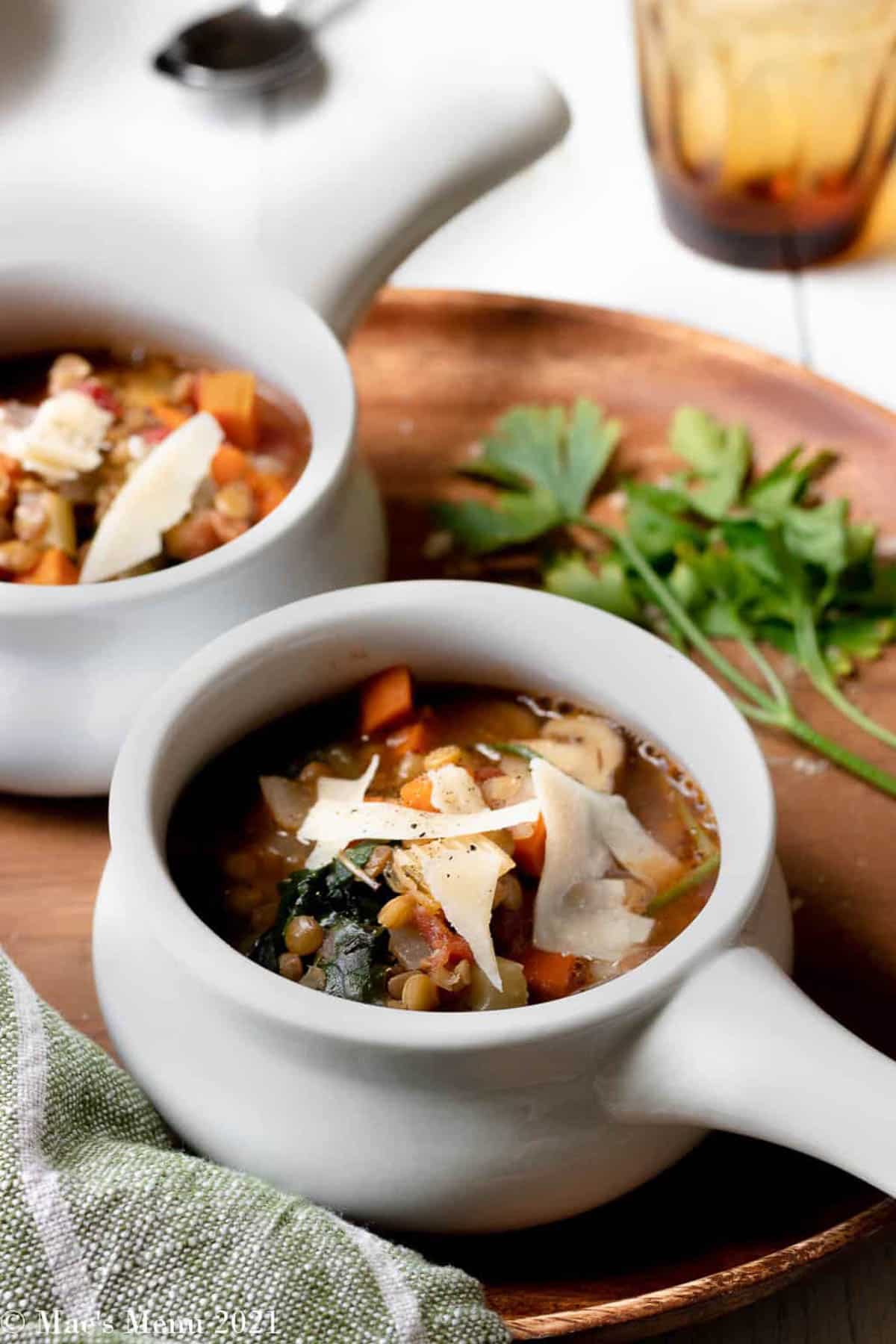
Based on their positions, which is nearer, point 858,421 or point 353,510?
point 353,510

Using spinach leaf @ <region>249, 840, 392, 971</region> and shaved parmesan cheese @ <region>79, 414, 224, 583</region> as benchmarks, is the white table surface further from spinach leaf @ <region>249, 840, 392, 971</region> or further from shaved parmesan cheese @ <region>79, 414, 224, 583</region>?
spinach leaf @ <region>249, 840, 392, 971</region>

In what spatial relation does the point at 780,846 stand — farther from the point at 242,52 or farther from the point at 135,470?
the point at 242,52

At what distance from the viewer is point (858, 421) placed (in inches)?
81.3

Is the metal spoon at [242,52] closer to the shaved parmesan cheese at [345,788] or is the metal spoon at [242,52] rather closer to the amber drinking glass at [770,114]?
the amber drinking glass at [770,114]

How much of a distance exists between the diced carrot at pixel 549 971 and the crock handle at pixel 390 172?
33.3 inches

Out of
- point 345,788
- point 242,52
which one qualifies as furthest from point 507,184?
point 345,788

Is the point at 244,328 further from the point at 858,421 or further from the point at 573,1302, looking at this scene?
the point at 573,1302

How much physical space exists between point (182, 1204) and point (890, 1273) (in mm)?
618

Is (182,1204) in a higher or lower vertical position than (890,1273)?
higher

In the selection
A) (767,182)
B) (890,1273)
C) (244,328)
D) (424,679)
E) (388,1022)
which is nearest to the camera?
(388,1022)

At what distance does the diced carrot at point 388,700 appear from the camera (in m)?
1.57

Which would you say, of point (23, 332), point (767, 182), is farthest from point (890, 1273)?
point (767, 182)

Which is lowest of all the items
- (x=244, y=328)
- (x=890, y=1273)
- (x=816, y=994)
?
(x=890, y=1273)

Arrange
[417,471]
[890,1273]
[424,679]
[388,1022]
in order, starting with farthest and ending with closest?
[417,471]
[424,679]
[890,1273]
[388,1022]
